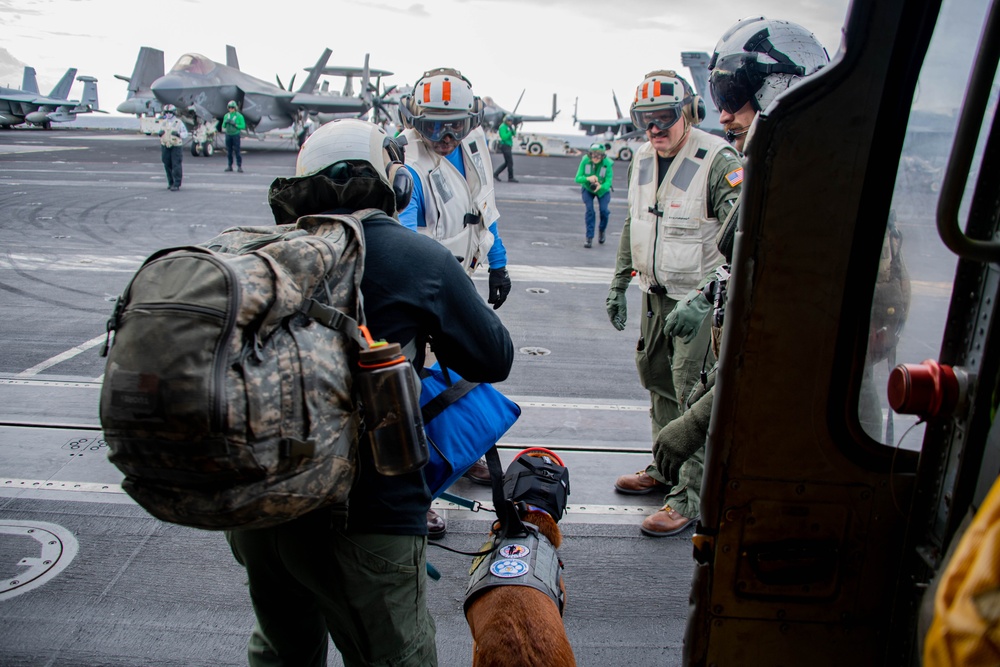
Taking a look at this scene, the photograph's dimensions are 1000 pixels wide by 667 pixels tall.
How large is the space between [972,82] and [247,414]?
5.10ft

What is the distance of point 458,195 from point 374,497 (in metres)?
2.61

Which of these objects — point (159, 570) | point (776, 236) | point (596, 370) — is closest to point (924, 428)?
point (776, 236)

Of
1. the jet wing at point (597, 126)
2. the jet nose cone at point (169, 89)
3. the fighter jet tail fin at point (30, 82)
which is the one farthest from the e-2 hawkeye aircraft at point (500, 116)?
the fighter jet tail fin at point (30, 82)

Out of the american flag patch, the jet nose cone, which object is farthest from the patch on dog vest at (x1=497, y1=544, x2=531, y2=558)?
the jet nose cone

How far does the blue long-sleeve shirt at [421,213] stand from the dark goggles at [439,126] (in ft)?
0.54

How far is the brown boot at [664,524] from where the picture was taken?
3805 mm

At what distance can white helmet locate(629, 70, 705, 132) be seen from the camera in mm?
3939

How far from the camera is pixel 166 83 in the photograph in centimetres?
3328

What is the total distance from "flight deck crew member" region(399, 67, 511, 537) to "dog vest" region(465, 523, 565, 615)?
53.1 inches

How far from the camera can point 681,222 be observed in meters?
Answer: 3.94

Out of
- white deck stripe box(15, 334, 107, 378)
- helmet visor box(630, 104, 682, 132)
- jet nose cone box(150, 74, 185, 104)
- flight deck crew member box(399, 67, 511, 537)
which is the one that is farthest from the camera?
jet nose cone box(150, 74, 185, 104)

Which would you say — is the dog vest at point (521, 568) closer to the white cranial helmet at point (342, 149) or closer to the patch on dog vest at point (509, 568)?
the patch on dog vest at point (509, 568)

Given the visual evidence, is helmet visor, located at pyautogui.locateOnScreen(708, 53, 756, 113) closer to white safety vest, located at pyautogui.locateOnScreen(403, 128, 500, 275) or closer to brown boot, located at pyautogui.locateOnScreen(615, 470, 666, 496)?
white safety vest, located at pyautogui.locateOnScreen(403, 128, 500, 275)

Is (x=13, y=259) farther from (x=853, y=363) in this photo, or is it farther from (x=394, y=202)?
(x=853, y=363)
